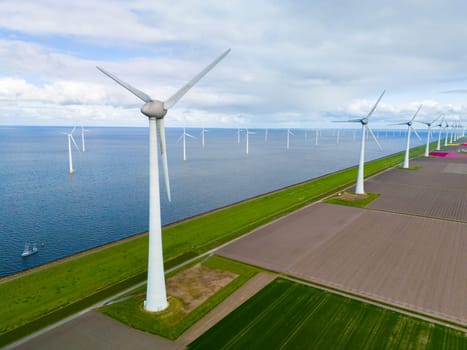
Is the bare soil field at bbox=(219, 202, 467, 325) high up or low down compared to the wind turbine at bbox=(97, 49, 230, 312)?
down

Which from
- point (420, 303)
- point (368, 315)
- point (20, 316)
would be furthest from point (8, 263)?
point (420, 303)

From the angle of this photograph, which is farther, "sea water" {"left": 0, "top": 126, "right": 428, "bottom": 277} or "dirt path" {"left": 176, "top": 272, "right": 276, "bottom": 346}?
"sea water" {"left": 0, "top": 126, "right": 428, "bottom": 277}

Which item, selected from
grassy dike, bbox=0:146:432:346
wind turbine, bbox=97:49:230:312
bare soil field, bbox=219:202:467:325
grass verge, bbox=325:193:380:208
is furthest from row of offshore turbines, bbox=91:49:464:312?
grass verge, bbox=325:193:380:208

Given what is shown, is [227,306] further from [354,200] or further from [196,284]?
[354,200]

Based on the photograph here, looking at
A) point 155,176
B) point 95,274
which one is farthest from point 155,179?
point 95,274

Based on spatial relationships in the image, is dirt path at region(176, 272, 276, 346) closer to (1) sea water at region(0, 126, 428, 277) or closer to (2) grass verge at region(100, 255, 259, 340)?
(2) grass verge at region(100, 255, 259, 340)

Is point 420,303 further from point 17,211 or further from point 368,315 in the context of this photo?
point 17,211

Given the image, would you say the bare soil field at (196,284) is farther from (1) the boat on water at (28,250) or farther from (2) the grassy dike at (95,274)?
(1) the boat on water at (28,250)
